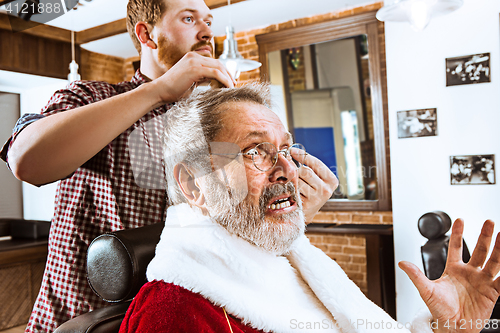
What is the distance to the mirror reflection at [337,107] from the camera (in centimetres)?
442

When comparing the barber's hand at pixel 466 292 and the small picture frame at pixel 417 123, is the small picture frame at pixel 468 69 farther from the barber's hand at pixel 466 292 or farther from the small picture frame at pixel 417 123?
the barber's hand at pixel 466 292

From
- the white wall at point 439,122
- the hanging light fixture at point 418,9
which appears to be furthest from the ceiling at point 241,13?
the hanging light fixture at point 418,9

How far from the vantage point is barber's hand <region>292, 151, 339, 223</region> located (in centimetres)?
124

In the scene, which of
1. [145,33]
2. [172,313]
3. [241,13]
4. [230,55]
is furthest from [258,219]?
[241,13]

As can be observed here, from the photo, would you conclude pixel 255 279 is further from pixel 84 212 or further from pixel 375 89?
pixel 375 89

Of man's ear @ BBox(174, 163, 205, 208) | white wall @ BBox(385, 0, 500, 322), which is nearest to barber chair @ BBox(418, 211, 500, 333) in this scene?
white wall @ BBox(385, 0, 500, 322)

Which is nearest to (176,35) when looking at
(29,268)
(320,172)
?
(320,172)

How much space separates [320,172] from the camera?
4.15ft

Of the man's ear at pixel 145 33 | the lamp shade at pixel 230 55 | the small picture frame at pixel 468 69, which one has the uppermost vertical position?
the lamp shade at pixel 230 55

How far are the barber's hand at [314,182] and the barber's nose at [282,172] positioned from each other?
0.10 meters

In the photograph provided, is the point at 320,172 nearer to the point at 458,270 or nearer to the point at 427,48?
the point at 458,270

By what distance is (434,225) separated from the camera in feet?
9.55

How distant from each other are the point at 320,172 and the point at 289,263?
11.8 inches

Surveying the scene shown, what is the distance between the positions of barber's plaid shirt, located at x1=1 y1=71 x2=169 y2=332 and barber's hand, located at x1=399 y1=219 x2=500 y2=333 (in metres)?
0.90
